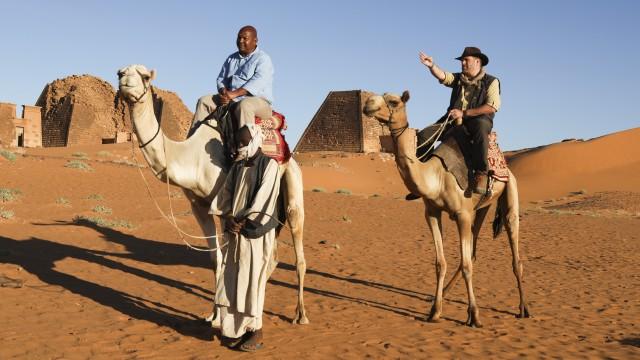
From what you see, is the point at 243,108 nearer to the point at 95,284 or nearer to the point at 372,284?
the point at 95,284

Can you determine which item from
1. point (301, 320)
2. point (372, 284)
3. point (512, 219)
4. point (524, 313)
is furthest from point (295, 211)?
point (372, 284)

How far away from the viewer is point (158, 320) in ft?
22.2

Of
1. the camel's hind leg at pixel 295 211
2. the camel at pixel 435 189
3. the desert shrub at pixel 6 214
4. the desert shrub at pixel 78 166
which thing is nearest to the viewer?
the camel at pixel 435 189

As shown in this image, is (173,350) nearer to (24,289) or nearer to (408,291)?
(24,289)

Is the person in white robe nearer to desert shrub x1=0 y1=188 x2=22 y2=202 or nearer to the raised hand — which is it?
the raised hand

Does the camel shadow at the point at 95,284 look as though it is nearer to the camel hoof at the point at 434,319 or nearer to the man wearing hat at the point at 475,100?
the camel hoof at the point at 434,319

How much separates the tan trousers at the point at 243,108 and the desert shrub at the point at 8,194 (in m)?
11.8

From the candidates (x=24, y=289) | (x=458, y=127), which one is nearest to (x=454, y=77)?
(x=458, y=127)

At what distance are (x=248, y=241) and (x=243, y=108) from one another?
1.45 meters

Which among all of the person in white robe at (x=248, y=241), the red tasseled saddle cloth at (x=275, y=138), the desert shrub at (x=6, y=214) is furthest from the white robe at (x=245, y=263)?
the desert shrub at (x=6, y=214)

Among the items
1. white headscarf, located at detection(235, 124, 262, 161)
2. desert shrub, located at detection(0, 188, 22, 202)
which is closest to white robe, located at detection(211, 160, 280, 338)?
white headscarf, located at detection(235, 124, 262, 161)

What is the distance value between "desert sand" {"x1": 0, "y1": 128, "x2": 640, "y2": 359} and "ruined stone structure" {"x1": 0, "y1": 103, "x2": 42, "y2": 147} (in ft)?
99.8

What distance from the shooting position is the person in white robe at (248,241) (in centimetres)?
542

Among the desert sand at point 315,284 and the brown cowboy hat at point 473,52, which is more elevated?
the brown cowboy hat at point 473,52
